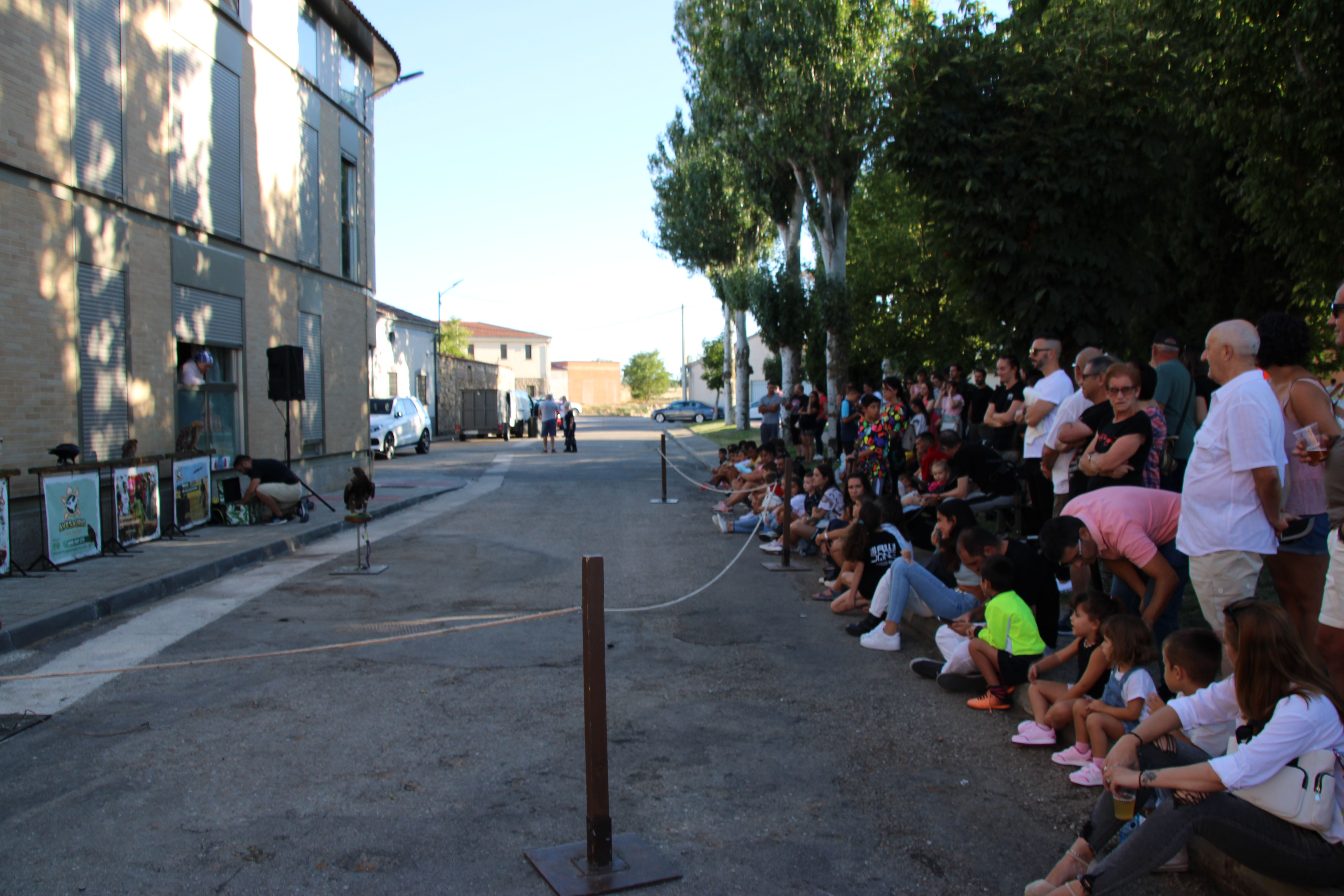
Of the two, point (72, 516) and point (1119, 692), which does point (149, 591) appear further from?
point (1119, 692)

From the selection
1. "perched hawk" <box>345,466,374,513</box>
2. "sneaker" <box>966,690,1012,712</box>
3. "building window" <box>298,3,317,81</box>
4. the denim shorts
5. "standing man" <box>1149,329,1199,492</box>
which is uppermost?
"building window" <box>298,3,317,81</box>

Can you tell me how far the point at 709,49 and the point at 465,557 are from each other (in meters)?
16.5

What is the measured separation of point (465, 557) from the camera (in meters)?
11.4

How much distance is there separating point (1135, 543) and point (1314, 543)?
36.6 inches

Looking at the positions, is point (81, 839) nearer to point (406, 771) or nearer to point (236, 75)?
point (406, 771)

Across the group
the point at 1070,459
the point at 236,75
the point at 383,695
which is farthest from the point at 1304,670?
the point at 236,75

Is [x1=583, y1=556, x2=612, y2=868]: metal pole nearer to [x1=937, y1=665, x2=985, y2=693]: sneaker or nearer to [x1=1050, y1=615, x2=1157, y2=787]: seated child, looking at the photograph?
[x1=1050, y1=615, x2=1157, y2=787]: seated child

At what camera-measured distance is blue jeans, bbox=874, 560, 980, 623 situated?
6910 mm

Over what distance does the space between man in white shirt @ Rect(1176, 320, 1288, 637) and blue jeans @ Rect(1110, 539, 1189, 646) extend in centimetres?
77

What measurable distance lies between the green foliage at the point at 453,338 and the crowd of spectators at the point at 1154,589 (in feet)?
176

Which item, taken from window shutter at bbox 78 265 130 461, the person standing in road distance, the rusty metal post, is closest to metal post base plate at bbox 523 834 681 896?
the rusty metal post

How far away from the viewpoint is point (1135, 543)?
5465 mm

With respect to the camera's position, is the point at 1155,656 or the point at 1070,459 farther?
the point at 1070,459

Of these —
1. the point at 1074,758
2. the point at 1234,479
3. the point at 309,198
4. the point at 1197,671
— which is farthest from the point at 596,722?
the point at 309,198
